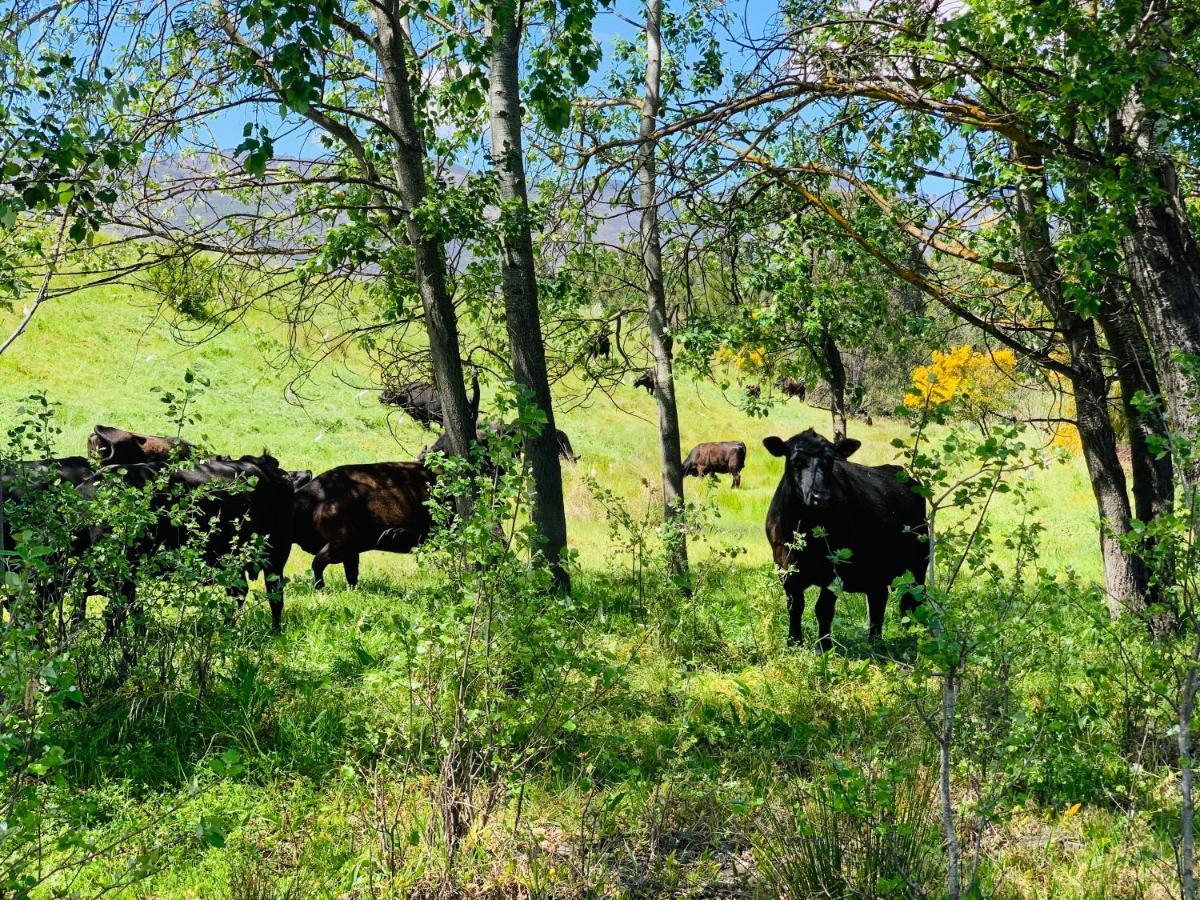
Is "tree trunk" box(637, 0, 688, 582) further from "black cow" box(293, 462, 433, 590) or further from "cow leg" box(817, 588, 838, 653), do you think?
"black cow" box(293, 462, 433, 590)

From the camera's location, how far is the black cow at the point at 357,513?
1209cm

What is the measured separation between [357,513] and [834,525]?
621 cm

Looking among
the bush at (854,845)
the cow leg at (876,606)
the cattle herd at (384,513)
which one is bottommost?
the bush at (854,845)

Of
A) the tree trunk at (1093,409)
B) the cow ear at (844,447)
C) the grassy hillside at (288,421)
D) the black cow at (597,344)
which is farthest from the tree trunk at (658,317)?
the tree trunk at (1093,409)

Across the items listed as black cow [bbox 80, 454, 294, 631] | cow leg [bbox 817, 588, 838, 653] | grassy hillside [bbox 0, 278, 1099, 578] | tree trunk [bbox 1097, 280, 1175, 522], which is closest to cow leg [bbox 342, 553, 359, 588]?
black cow [bbox 80, 454, 294, 631]

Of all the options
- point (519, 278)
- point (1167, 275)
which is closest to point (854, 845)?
point (1167, 275)

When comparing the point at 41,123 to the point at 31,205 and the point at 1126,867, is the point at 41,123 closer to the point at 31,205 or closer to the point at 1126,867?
the point at 31,205

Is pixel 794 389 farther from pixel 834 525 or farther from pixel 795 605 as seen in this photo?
pixel 795 605

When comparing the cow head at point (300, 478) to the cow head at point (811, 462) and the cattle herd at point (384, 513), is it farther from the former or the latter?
the cow head at point (811, 462)

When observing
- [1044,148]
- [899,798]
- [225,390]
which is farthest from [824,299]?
[225,390]

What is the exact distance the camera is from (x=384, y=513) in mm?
12406

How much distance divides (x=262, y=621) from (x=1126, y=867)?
720cm

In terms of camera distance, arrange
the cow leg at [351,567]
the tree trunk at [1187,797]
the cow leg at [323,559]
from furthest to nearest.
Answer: the cow leg at [351,567] < the cow leg at [323,559] < the tree trunk at [1187,797]

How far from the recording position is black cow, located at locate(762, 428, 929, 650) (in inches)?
346
